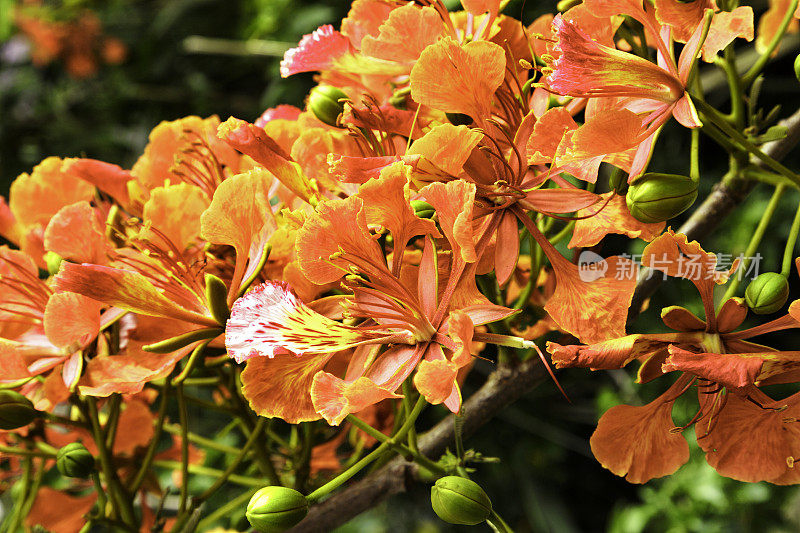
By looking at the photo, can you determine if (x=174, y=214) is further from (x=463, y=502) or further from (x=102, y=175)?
(x=463, y=502)

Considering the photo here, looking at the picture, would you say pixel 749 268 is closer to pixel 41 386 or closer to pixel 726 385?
pixel 726 385

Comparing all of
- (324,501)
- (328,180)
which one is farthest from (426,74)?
(324,501)

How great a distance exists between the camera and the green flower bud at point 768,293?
1.39ft

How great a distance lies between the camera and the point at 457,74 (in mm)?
415

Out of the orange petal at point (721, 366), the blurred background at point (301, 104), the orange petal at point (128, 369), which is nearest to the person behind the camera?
the orange petal at point (721, 366)

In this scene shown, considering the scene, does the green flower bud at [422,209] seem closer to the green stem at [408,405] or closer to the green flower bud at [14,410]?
the green stem at [408,405]

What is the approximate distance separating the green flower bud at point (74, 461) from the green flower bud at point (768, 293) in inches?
18.7

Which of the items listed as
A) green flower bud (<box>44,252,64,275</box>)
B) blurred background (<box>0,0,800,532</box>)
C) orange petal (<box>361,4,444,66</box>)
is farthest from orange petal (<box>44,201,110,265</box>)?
blurred background (<box>0,0,800,532</box>)

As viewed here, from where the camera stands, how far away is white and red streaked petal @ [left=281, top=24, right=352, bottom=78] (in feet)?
1.69

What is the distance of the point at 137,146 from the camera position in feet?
5.91

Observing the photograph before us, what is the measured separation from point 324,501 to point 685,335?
301 mm

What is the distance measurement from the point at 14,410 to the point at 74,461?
0.19 feet

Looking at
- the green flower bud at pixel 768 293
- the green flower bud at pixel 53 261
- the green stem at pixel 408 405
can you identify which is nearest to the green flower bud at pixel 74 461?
the green flower bud at pixel 53 261

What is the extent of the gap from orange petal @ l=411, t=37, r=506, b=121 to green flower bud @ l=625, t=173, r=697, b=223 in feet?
0.34
